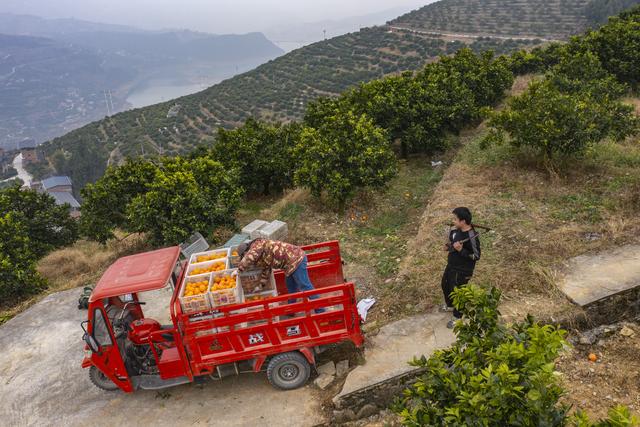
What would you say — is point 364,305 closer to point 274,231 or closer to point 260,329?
point 260,329

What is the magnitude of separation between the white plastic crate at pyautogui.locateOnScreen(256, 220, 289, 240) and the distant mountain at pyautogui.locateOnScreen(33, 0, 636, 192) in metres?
36.1

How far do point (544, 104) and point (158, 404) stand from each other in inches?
411

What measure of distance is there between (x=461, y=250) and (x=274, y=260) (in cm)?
272

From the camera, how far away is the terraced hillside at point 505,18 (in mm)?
54375

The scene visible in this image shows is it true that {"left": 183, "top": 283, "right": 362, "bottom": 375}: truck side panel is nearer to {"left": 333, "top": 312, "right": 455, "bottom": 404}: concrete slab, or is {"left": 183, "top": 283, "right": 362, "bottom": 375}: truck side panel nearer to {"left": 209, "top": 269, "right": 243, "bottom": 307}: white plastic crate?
{"left": 209, "top": 269, "right": 243, "bottom": 307}: white plastic crate

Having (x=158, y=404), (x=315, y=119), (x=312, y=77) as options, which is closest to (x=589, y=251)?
(x=158, y=404)

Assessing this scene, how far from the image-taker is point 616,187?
9641mm

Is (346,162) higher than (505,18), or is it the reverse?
(505,18)

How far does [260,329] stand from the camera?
5812 mm

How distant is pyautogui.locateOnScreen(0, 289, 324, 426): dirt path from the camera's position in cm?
593

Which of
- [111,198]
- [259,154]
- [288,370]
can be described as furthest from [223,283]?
[259,154]

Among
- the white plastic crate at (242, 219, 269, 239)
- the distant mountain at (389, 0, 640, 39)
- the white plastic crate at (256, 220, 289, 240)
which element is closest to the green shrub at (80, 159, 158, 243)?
the white plastic crate at (242, 219, 269, 239)

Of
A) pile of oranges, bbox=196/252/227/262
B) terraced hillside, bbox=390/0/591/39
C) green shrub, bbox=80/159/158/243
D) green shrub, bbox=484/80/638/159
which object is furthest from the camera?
terraced hillside, bbox=390/0/591/39

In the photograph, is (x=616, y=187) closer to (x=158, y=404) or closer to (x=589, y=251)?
(x=589, y=251)
